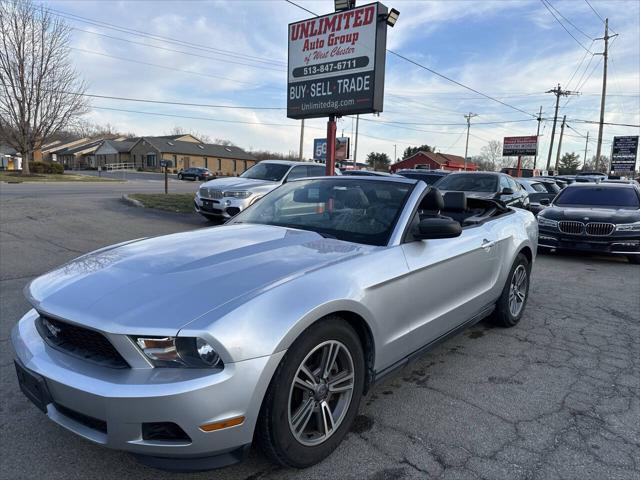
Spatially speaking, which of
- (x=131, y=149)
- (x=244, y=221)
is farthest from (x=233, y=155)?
(x=244, y=221)

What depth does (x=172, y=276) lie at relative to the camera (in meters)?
2.40

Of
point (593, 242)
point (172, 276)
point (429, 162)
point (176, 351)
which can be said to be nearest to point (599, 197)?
point (593, 242)

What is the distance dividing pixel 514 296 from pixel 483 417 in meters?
2.15

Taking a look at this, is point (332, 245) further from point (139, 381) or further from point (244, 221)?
point (139, 381)

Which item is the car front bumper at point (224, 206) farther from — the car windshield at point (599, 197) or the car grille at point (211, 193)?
the car windshield at point (599, 197)

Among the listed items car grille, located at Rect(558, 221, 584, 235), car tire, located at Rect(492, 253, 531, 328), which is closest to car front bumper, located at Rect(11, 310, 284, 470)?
car tire, located at Rect(492, 253, 531, 328)

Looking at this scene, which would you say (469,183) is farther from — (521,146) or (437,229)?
(521,146)

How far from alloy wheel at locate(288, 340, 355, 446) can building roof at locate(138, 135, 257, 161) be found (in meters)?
74.7

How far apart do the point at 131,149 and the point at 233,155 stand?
17.5 meters

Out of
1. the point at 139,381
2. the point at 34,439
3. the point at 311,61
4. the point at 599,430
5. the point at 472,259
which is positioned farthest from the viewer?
the point at 311,61

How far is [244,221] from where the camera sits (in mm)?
3902

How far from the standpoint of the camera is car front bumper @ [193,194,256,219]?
35.2 ft

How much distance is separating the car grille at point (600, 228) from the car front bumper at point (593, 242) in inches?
3.4

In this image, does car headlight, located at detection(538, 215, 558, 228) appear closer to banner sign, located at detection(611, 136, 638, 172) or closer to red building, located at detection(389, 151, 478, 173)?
banner sign, located at detection(611, 136, 638, 172)
